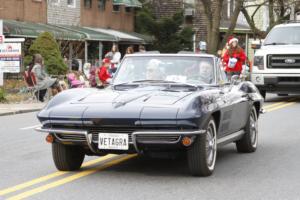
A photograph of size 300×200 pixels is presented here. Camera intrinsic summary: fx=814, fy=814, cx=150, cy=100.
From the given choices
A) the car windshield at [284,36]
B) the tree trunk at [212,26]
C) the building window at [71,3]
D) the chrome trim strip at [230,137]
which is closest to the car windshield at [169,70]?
the chrome trim strip at [230,137]

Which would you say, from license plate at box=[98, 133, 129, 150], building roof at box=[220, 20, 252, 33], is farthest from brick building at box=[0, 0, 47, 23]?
license plate at box=[98, 133, 129, 150]

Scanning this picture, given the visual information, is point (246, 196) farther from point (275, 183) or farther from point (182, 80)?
point (182, 80)

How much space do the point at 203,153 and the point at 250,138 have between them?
2.47 metres

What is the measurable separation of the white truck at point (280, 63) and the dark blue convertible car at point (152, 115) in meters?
11.5

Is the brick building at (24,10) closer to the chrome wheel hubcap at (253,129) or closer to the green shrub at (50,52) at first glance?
the green shrub at (50,52)

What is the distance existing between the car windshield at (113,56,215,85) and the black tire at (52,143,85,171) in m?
1.21

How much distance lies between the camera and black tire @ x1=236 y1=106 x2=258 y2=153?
416 inches

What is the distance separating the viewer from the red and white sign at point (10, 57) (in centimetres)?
2326

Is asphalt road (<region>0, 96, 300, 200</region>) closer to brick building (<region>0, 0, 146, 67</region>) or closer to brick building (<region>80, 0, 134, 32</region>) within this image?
brick building (<region>0, 0, 146, 67</region>)

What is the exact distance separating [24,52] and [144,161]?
26556 millimetres

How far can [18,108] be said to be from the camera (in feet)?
66.3

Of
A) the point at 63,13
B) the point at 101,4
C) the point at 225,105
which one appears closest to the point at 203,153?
the point at 225,105

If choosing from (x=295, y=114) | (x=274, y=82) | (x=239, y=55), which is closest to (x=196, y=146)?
(x=295, y=114)

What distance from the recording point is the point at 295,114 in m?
17.4
